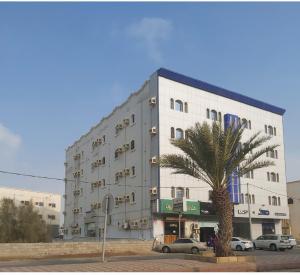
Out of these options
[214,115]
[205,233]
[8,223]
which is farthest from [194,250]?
[214,115]

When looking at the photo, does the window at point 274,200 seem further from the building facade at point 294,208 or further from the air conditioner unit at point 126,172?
the air conditioner unit at point 126,172

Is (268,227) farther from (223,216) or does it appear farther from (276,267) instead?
(276,267)

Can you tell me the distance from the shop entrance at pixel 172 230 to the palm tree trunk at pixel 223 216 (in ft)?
69.7

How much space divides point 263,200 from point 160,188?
17.0 m

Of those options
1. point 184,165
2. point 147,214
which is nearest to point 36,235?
point 147,214

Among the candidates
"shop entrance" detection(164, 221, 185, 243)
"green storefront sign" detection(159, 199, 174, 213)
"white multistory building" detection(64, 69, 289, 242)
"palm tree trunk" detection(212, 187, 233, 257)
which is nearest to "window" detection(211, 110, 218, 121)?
"white multistory building" detection(64, 69, 289, 242)

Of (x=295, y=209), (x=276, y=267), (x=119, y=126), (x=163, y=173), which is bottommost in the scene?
(x=276, y=267)

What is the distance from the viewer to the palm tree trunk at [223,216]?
71.7 feet

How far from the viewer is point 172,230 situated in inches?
1747

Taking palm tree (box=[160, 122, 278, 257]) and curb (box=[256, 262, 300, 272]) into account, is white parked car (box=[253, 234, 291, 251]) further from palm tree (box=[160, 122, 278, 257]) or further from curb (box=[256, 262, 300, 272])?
curb (box=[256, 262, 300, 272])

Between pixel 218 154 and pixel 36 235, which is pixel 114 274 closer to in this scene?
pixel 218 154

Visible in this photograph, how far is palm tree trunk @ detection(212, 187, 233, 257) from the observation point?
860 inches

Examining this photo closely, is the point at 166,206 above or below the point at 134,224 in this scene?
above

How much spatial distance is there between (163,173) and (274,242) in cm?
1207
